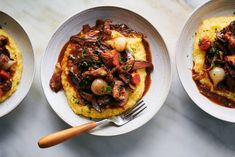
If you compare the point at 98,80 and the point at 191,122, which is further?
the point at 191,122

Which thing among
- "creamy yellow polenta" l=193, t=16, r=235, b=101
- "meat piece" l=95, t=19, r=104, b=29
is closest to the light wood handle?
"meat piece" l=95, t=19, r=104, b=29

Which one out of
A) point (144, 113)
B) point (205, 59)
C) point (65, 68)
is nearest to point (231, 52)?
point (205, 59)

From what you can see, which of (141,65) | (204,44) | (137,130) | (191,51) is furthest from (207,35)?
(137,130)

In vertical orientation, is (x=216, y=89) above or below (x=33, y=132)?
above

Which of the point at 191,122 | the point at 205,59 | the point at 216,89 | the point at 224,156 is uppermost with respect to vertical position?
the point at 205,59

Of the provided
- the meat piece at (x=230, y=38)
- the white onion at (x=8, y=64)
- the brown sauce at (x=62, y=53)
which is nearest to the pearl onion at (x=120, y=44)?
the brown sauce at (x=62, y=53)

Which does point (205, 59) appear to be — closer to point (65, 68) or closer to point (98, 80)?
point (98, 80)

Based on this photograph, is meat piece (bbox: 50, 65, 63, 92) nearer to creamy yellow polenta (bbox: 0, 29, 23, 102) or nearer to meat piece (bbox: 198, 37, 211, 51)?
creamy yellow polenta (bbox: 0, 29, 23, 102)
